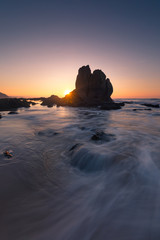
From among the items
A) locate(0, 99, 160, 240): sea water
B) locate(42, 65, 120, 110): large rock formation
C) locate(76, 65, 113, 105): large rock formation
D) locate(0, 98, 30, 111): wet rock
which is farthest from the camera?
locate(76, 65, 113, 105): large rock formation

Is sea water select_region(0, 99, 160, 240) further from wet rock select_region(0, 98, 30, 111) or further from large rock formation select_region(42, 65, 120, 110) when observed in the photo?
large rock formation select_region(42, 65, 120, 110)

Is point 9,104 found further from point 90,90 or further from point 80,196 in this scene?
point 80,196

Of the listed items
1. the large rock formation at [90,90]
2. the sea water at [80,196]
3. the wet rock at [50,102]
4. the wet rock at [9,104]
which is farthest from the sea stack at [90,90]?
the sea water at [80,196]

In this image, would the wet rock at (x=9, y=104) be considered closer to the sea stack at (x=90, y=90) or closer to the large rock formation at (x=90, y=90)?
the large rock formation at (x=90, y=90)

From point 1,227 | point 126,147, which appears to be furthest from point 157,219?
point 126,147

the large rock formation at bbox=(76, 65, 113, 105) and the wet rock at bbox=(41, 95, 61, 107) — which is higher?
the large rock formation at bbox=(76, 65, 113, 105)

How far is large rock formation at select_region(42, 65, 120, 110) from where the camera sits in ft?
131

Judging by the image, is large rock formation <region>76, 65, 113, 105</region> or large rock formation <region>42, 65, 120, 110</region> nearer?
large rock formation <region>42, 65, 120, 110</region>

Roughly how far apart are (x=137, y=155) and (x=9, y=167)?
16.3 ft

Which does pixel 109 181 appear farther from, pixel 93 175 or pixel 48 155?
pixel 48 155

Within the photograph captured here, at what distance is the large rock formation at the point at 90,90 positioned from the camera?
131 feet

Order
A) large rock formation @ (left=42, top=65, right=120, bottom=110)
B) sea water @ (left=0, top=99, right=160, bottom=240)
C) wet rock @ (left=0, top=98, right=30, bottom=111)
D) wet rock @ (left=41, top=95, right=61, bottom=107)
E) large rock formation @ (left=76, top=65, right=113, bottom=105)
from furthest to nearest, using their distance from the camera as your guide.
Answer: wet rock @ (left=41, top=95, right=61, bottom=107)
large rock formation @ (left=76, top=65, right=113, bottom=105)
large rock formation @ (left=42, top=65, right=120, bottom=110)
wet rock @ (left=0, top=98, right=30, bottom=111)
sea water @ (left=0, top=99, right=160, bottom=240)

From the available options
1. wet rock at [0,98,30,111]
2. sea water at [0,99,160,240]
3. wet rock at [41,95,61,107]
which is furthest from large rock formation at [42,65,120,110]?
sea water at [0,99,160,240]

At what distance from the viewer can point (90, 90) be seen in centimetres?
4181
